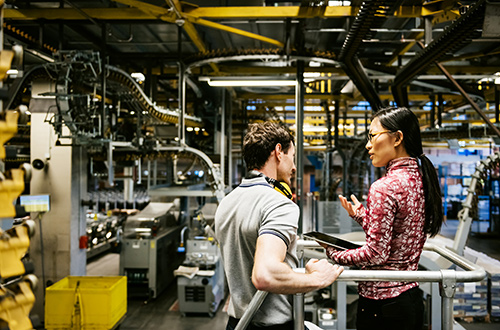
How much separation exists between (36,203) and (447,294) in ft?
17.8

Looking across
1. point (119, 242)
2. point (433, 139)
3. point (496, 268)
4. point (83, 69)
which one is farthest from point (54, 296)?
point (433, 139)

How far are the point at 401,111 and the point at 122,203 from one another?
341 inches

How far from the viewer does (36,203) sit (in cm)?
538

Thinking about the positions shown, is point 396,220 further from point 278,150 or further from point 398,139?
point 278,150

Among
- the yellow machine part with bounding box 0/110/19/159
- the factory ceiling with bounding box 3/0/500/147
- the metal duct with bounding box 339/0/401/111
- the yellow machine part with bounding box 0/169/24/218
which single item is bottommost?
the yellow machine part with bounding box 0/169/24/218

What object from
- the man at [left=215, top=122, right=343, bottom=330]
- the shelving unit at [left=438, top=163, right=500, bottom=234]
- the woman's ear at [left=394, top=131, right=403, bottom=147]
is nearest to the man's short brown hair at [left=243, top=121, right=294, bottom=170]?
the man at [left=215, top=122, right=343, bottom=330]

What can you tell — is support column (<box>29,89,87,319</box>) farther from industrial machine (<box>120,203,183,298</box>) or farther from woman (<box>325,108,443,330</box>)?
woman (<box>325,108,443,330</box>)

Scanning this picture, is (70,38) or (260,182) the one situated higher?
(70,38)

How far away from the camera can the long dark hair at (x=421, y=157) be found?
160 centimetres

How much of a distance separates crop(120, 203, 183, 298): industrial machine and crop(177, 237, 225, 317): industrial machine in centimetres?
83

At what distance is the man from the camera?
3.85 feet

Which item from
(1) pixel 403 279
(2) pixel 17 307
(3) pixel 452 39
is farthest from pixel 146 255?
(2) pixel 17 307

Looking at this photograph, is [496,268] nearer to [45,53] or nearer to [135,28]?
[135,28]

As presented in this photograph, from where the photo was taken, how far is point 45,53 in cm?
466
